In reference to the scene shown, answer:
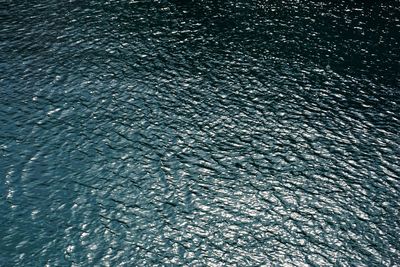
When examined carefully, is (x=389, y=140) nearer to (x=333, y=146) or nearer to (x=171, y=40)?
(x=333, y=146)

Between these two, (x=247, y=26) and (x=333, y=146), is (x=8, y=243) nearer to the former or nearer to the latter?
(x=333, y=146)

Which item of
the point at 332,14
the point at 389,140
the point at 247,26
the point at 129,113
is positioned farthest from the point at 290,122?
the point at 332,14

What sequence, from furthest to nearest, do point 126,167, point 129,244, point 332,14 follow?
point 332,14 → point 126,167 → point 129,244

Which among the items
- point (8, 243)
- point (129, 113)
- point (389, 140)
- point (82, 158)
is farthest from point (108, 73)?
point (389, 140)

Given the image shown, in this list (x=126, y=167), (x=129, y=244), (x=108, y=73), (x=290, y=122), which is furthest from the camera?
(x=108, y=73)

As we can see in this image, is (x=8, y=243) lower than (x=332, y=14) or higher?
lower

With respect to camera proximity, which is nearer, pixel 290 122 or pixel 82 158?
pixel 82 158
